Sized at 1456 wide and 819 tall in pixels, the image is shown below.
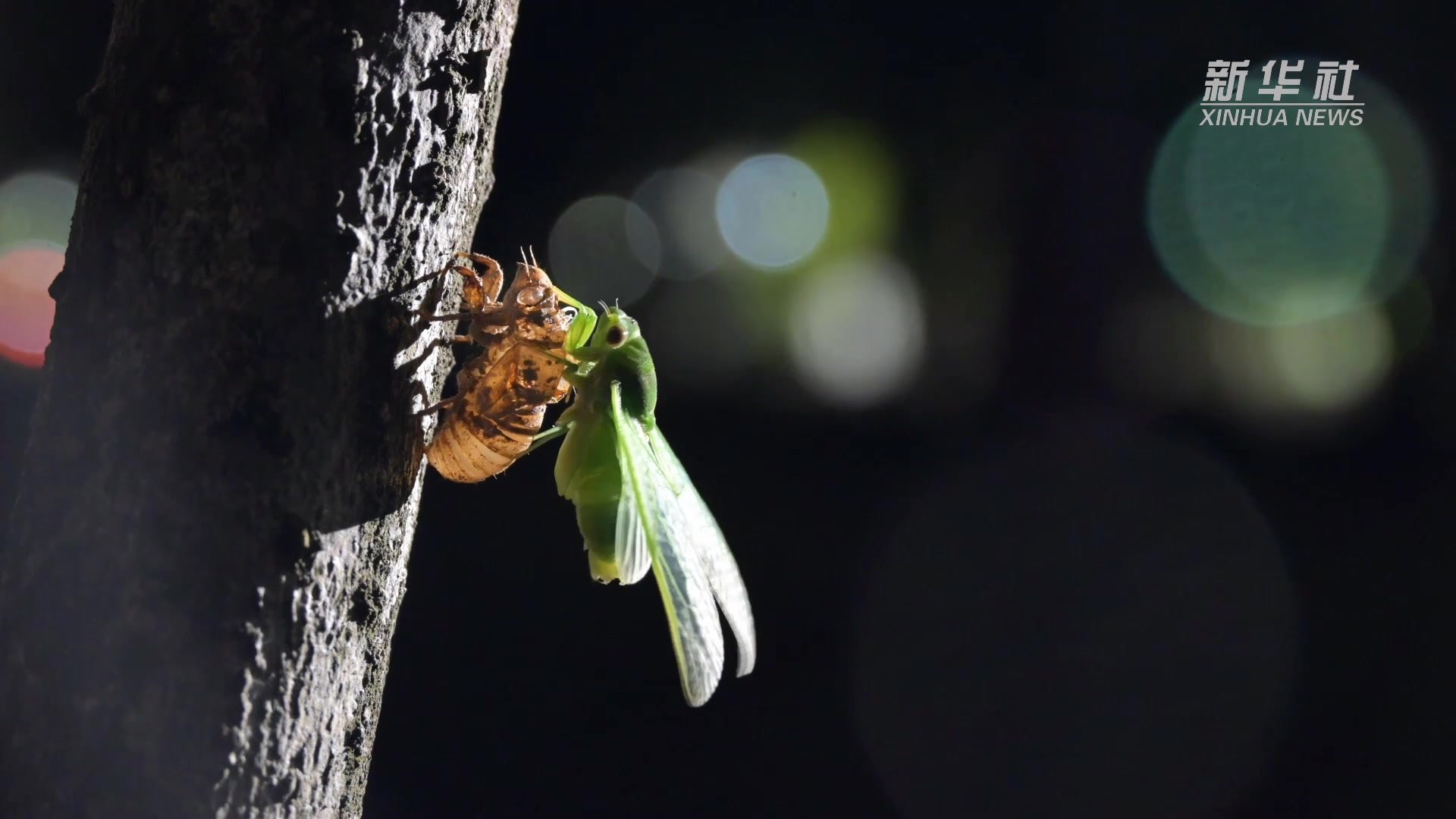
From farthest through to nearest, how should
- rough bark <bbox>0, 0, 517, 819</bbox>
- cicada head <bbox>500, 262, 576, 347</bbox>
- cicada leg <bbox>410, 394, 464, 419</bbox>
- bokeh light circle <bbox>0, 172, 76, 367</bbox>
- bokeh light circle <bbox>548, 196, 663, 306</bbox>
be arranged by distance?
bokeh light circle <bbox>548, 196, 663, 306</bbox> < bokeh light circle <bbox>0, 172, 76, 367</bbox> < cicada head <bbox>500, 262, 576, 347</bbox> < cicada leg <bbox>410, 394, 464, 419</bbox> < rough bark <bbox>0, 0, 517, 819</bbox>

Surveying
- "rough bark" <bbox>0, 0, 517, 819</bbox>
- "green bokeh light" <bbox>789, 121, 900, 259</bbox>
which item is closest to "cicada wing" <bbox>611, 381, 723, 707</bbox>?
"rough bark" <bbox>0, 0, 517, 819</bbox>

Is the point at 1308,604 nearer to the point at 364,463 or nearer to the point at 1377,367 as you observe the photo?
the point at 1377,367

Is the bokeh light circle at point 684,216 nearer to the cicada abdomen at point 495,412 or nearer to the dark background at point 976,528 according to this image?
the dark background at point 976,528

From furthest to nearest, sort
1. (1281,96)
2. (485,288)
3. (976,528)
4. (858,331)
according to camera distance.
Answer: (858,331) < (976,528) < (1281,96) < (485,288)

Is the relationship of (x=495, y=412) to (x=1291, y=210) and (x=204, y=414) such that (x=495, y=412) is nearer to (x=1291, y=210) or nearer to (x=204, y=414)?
(x=204, y=414)

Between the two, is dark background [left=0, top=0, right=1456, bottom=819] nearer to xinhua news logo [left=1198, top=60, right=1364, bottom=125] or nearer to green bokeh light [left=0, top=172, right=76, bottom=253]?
xinhua news logo [left=1198, top=60, right=1364, bottom=125]

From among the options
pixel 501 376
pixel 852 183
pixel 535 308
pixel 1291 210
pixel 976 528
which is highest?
pixel 1291 210

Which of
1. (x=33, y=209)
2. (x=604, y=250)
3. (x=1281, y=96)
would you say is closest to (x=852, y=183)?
(x=604, y=250)

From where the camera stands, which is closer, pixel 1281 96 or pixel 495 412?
pixel 495 412
